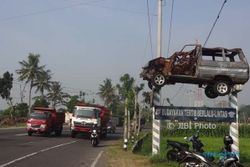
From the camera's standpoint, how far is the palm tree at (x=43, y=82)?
99938 millimetres

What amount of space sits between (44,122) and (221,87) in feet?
84.4

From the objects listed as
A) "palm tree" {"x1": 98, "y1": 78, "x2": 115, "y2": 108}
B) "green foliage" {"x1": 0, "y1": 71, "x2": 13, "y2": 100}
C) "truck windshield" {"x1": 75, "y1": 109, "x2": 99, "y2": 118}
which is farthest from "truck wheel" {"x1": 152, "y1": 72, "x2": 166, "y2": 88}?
"palm tree" {"x1": 98, "y1": 78, "x2": 115, "y2": 108}

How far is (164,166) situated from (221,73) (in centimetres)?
389

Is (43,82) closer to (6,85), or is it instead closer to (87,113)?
(6,85)

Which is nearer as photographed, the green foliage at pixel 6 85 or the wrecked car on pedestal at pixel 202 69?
the wrecked car on pedestal at pixel 202 69

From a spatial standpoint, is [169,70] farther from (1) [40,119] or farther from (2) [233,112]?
(1) [40,119]

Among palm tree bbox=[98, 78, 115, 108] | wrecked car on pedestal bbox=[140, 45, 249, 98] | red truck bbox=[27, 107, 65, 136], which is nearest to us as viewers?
wrecked car on pedestal bbox=[140, 45, 249, 98]

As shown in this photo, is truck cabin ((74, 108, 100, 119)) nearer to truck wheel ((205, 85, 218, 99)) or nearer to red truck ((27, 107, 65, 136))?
red truck ((27, 107, 65, 136))

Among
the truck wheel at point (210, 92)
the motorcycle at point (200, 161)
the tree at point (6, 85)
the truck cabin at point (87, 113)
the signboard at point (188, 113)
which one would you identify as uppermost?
→ the tree at point (6, 85)

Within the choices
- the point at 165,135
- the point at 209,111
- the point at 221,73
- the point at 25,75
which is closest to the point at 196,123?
the point at 209,111

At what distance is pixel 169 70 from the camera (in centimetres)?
1877

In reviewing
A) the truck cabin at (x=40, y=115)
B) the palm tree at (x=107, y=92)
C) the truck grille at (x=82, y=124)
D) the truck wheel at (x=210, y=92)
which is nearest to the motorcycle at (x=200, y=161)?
the truck wheel at (x=210, y=92)

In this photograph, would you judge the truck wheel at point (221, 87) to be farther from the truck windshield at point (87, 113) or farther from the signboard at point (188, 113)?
the truck windshield at point (87, 113)

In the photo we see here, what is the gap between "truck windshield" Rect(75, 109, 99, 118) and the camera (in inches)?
1651
